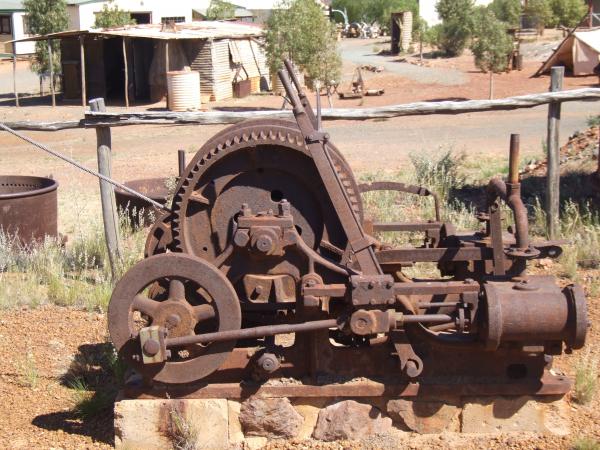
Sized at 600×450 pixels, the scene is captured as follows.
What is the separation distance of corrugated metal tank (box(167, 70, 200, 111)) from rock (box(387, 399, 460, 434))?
73.1ft

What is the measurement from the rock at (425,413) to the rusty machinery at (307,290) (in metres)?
0.15

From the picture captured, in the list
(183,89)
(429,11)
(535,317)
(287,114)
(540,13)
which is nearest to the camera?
(535,317)

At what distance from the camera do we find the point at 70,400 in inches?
211

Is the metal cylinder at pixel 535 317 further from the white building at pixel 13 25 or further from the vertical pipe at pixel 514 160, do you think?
the white building at pixel 13 25

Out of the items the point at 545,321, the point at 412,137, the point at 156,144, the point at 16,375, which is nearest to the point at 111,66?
the point at 156,144

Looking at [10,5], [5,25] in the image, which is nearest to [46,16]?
[10,5]

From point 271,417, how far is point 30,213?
4.99 meters

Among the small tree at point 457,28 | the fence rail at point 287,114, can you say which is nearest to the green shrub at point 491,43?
the small tree at point 457,28

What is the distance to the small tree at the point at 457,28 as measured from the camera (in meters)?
39.2

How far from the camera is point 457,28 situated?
1547 inches

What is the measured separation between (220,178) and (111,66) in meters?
27.5

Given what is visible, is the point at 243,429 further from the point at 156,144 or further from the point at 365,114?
the point at 156,144

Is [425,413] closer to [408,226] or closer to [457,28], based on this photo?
[408,226]

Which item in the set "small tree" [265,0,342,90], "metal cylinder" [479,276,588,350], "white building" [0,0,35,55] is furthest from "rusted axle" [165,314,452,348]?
"white building" [0,0,35,55]
